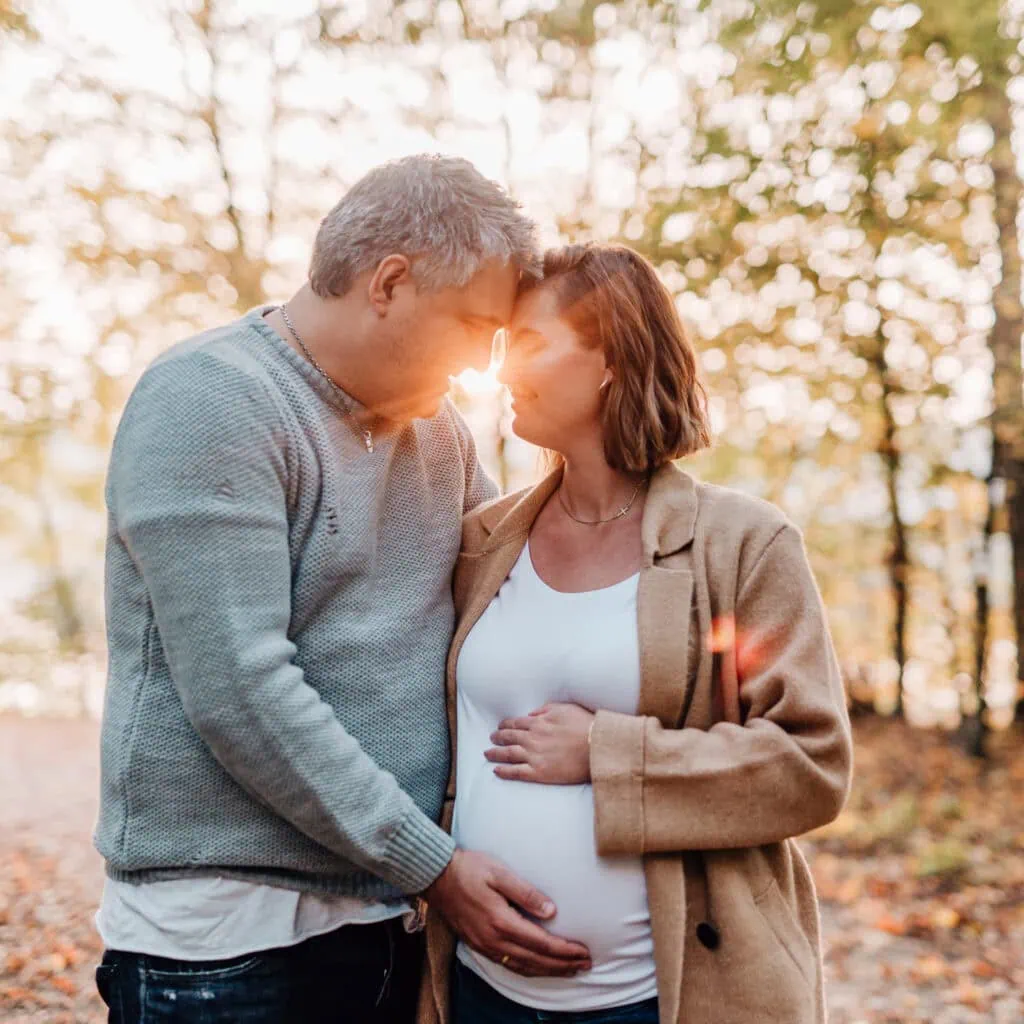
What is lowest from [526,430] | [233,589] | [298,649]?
[298,649]

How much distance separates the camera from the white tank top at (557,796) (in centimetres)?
211

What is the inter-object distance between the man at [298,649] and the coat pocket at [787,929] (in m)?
0.40

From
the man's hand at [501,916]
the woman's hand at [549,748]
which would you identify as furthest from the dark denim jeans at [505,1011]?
the woman's hand at [549,748]

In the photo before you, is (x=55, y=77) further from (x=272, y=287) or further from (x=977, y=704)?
(x=977, y=704)

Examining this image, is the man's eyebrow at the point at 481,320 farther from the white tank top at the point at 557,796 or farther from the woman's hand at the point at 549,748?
the woman's hand at the point at 549,748

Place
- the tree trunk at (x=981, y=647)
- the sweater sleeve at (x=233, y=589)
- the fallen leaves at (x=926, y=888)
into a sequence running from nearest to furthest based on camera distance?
1. the sweater sleeve at (x=233, y=589)
2. the fallen leaves at (x=926, y=888)
3. the tree trunk at (x=981, y=647)

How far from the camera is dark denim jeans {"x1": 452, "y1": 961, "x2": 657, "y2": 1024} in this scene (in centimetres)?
211

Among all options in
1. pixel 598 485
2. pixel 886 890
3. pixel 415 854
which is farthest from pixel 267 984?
pixel 886 890

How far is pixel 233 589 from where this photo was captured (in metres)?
1.80

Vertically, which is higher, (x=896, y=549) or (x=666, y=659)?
(x=666, y=659)

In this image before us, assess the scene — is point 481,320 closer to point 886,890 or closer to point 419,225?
point 419,225

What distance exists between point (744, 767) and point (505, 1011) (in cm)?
76

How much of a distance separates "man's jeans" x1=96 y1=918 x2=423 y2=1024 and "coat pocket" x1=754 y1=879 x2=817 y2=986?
801 millimetres

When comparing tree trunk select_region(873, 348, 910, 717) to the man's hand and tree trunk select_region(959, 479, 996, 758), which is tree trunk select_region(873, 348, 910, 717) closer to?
tree trunk select_region(959, 479, 996, 758)
